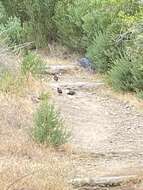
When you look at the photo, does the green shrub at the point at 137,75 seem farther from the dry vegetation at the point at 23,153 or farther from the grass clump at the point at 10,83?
the grass clump at the point at 10,83

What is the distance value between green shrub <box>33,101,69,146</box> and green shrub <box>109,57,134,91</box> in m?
5.21

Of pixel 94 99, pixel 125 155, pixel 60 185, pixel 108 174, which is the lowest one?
pixel 94 99

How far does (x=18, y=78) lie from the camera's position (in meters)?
12.5

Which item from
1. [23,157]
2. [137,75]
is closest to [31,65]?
[137,75]

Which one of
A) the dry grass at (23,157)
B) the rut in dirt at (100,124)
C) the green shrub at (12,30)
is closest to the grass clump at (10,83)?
the dry grass at (23,157)

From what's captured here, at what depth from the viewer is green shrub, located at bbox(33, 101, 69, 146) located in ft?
27.1

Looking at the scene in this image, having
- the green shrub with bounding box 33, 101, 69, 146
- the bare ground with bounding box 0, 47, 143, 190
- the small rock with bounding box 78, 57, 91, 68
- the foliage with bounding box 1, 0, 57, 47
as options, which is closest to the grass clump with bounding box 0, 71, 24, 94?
the bare ground with bounding box 0, 47, 143, 190

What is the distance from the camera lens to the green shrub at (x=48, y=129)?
8258mm

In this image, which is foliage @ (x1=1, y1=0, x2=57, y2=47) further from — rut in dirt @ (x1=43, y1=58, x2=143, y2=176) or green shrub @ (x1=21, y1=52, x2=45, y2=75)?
green shrub @ (x1=21, y1=52, x2=45, y2=75)

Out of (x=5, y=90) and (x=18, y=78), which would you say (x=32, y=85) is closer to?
(x=18, y=78)

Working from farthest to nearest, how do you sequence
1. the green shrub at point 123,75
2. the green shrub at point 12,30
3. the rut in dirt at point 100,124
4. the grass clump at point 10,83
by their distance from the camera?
the green shrub at point 12,30 → the green shrub at point 123,75 → the grass clump at point 10,83 → the rut in dirt at point 100,124

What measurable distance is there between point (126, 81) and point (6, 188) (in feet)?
27.1

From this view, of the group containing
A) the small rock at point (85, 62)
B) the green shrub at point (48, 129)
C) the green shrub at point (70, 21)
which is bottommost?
the small rock at point (85, 62)

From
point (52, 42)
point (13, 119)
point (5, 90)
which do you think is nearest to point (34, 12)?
point (52, 42)
